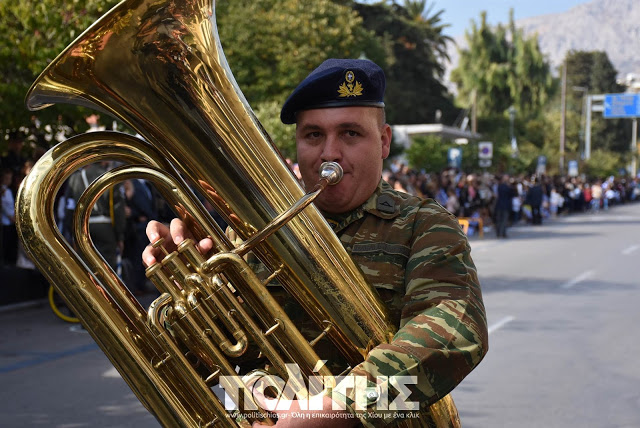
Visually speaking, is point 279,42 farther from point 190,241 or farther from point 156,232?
point 190,241

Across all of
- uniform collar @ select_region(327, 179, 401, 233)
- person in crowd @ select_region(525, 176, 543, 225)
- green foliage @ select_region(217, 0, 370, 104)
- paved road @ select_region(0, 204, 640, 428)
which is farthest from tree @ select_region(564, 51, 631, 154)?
uniform collar @ select_region(327, 179, 401, 233)

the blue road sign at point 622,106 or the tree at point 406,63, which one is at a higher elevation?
the tree at point 406,63

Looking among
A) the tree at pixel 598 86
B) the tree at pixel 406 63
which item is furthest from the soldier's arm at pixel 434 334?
the tree at pixel 598 86

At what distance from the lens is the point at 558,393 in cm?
526

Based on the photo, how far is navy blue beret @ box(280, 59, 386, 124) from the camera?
1.84m

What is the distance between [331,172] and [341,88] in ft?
0.86

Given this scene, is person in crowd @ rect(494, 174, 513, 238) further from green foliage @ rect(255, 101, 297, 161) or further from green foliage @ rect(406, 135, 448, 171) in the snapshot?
green foliage @ rect(406, 135, 448, 171)

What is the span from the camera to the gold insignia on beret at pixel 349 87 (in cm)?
184

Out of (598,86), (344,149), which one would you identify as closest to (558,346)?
(344,149)

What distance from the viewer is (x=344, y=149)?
181 centimetres

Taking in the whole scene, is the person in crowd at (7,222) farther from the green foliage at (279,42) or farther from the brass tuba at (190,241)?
the green foliage at (279,42)

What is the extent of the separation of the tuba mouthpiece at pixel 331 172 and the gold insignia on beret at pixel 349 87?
0.21m

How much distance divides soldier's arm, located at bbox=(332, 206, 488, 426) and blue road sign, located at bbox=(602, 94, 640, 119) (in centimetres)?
4347

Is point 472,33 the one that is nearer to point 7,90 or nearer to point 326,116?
point 7,90
